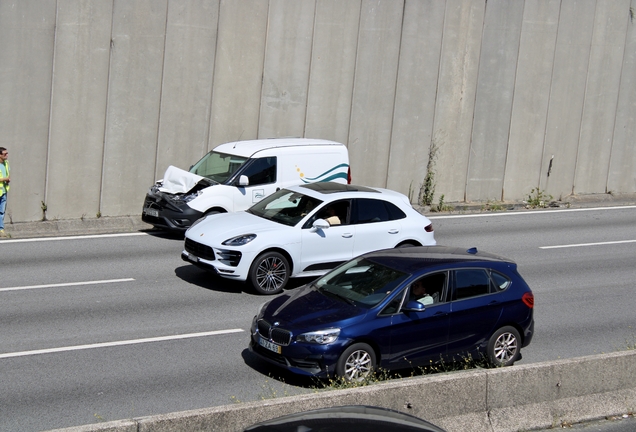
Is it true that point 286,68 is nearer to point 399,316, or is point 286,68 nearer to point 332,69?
point 332,69

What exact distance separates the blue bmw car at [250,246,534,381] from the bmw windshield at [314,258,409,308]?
1cm

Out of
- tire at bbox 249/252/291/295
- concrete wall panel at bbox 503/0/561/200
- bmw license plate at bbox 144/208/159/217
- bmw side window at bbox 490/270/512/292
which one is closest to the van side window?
bmw license plate at bbox 144/208/159/217

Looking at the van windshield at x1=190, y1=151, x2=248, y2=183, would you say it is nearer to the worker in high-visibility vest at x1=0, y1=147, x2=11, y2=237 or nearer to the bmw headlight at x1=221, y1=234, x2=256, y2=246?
the worker in high-visibility vest at x1=0, y1=147, x2=11, y2=237

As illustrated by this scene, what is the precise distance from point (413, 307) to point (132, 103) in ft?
36.0

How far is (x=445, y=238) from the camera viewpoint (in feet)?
57.7

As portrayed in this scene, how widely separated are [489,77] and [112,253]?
1212cm

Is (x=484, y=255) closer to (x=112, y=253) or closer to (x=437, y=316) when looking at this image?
(x=437, y=316)

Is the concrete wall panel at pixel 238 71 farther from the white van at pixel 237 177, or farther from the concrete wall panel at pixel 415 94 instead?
the concrete wall panel at pixel 415 94

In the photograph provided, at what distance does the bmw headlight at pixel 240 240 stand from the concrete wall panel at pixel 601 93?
1473 centimetres

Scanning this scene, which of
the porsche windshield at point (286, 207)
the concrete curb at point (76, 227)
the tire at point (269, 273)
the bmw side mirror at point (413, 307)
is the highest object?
the porsche windshield at point (286, 207)

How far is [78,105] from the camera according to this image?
17562 millimetres

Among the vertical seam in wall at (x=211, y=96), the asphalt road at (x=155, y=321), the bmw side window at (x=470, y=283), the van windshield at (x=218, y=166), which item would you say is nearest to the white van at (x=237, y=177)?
the van windshield at (x=218, y=166)

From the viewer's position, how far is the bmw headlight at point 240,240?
12.6 metres

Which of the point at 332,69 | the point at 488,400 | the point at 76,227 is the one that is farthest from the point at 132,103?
the point at 488,400
